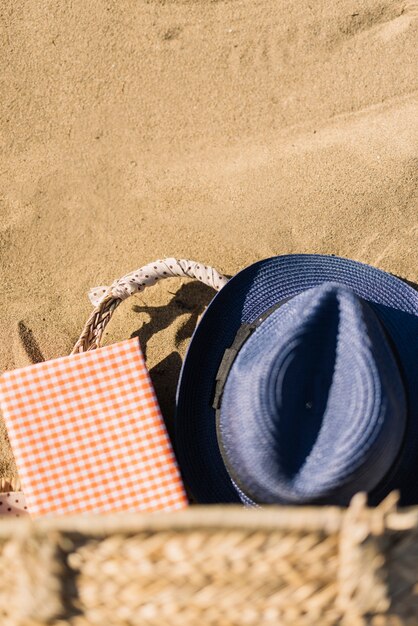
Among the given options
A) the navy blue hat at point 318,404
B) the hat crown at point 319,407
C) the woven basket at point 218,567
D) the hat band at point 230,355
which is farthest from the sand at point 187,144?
the woven basket at point 218,567

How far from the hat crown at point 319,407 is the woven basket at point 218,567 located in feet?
0.93

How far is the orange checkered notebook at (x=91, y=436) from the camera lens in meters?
2.26

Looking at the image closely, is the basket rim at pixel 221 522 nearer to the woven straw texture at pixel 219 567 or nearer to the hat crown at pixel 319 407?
the woven straw texture at pixel 219 567

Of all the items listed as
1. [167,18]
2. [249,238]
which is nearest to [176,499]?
[249,238]

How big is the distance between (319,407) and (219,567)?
59 centimetres

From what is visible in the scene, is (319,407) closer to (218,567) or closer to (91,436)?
(218,567)

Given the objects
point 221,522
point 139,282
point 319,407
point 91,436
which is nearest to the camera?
point 221,522

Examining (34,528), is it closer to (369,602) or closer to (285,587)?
(285,587)

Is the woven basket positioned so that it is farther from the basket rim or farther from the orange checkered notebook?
the orange checkered notebook

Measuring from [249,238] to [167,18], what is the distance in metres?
0.97

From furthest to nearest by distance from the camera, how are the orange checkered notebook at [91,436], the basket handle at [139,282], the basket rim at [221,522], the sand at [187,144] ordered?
1. the sand at [187,144]
2. the basket handle at [139,282]
3. the orange checkered notebook at [91,436]
4. the basket rim at [221,522]

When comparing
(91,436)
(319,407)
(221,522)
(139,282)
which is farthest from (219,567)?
(139,282)

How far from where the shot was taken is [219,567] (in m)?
A: 1.62

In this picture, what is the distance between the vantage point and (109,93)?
2916 millimetres
